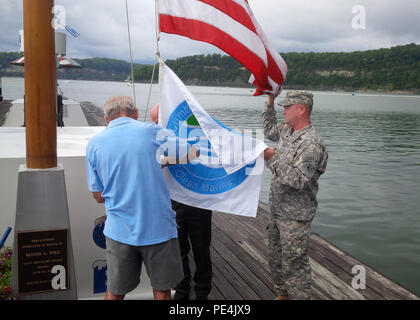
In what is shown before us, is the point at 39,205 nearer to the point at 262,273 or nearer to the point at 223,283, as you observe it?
the point at 223,283

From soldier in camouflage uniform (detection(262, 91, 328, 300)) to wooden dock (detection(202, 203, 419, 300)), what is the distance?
0.68 metres

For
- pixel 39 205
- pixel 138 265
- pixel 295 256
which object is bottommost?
pixel 295 256

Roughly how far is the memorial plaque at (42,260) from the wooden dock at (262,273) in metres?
1.39

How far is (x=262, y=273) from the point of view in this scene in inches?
150

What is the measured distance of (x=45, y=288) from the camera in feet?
8.31

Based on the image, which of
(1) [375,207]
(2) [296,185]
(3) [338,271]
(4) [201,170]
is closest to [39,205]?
(4) [201,170]

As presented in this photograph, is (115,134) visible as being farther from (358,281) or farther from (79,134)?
(358,281)

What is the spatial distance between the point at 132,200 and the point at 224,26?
1.55 m

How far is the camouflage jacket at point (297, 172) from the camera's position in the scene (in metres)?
2.62

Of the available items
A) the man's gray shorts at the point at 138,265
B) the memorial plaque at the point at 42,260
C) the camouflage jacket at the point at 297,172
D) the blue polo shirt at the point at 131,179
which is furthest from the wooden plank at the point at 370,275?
the memorial plaque at the point at 42,260

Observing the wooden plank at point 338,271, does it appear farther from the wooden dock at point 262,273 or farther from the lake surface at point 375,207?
the lake surface at point 375,207

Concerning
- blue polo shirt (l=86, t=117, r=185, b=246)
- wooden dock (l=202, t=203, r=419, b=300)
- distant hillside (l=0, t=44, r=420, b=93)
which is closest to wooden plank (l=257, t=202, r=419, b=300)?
wooden dock (l=202, t=203, r=419, b=300)

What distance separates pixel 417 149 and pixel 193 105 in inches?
816

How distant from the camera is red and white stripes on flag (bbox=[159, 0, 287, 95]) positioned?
9.45 ft
